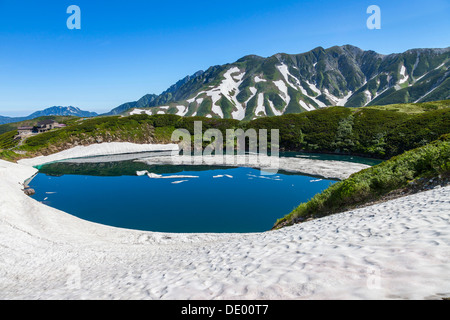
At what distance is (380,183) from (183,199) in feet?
92.3

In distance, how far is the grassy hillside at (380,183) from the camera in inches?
547

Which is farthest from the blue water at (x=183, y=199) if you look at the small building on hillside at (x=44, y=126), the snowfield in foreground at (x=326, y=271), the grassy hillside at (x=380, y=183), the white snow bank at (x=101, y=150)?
the small building on hillside at (x=44, y=126)

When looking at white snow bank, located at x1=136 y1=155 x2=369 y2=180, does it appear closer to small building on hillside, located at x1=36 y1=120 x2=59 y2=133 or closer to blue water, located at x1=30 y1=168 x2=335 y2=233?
blue water, located at x1=30 y1=168 x2=335 y2=233

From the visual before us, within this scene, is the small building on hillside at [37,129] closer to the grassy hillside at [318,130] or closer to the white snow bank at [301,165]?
the grassy hillside at [318,130]

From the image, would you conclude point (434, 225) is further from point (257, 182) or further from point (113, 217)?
point (257, 182)

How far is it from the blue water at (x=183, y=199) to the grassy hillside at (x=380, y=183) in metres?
9.90

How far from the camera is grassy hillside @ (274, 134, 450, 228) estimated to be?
13883mm

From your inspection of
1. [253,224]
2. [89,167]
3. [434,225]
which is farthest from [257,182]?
[89,167]

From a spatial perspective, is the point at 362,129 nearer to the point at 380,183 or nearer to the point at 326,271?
the point at 380,183

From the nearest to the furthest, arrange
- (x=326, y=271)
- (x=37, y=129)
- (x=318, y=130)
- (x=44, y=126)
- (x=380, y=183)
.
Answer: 1. (x=326, y=271)
2. (x=380, y=183)
3. (x=318, y=130)
4. (x=37, y=129)
5. (x=44, y=126)

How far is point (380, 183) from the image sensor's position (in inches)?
602

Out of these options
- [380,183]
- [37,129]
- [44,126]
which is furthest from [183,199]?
[44,126]

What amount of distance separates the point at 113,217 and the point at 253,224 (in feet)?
60.3

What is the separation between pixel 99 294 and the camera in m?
6.89
